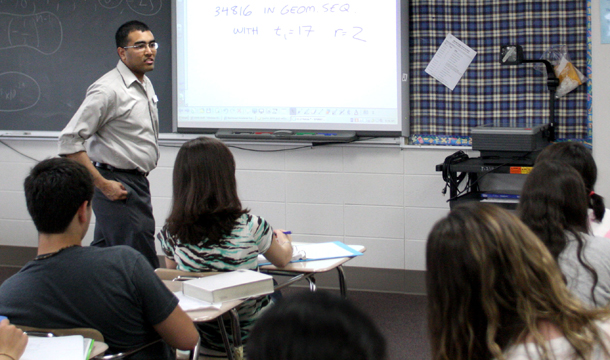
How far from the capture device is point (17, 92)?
178 inches

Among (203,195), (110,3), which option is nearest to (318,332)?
A: (203,195)

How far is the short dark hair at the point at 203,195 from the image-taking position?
6.89 feet

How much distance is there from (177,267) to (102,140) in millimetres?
1086

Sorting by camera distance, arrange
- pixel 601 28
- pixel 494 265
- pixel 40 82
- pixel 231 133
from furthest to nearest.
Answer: pixel 40 82 → pixel 231 133 → pixel 601 28 → pixel 494 265

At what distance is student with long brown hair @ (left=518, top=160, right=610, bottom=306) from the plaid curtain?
208 cm

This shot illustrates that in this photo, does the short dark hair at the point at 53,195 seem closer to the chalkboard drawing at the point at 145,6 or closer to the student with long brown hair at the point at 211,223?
the student with long brown hair at the point at 211,223

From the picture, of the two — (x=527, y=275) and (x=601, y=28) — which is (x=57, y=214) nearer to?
(x=527, y=275)

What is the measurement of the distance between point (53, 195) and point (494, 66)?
291cm

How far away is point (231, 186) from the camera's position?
217 centimetres

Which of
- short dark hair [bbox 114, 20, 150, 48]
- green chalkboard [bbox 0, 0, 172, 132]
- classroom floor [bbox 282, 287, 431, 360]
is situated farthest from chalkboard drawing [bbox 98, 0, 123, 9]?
classroom floor [bbox 282, 287, 431, 360]

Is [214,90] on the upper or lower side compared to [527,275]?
upper

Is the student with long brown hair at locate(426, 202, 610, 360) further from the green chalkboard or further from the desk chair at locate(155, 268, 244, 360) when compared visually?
the green chalkboard

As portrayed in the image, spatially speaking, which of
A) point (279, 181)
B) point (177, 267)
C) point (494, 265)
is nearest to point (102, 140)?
point (177, 267)

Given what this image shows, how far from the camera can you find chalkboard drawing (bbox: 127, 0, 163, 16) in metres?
4.23
